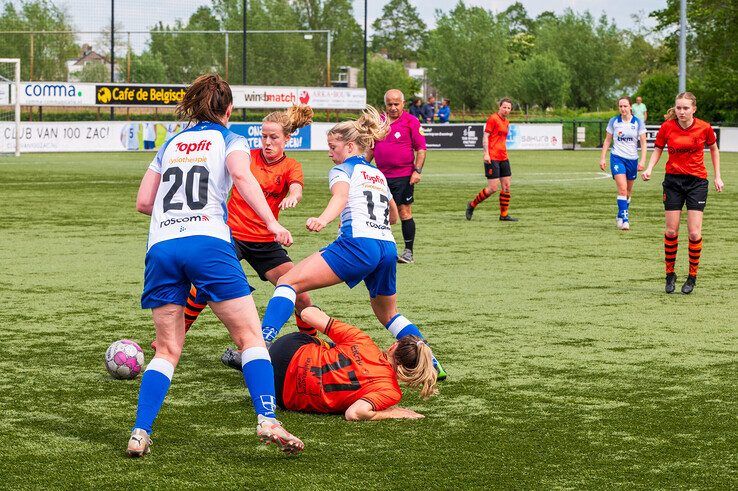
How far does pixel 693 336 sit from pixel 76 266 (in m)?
7.00

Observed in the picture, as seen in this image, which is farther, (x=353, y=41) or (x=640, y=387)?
A: (x=353, y=41)

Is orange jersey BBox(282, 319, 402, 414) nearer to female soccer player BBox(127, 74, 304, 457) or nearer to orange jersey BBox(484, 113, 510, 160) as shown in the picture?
female soccer player BBox(127, 74, 304, 457)

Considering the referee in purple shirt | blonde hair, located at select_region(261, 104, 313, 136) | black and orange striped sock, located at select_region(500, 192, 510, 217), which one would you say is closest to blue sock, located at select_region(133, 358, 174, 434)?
blonde hair, located at select_region(261, 104, 313, 136)

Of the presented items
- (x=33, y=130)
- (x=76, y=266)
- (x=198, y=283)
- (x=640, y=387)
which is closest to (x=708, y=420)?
(x=640, y=387)

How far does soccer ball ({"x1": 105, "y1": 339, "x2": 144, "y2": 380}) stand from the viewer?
7.29 m

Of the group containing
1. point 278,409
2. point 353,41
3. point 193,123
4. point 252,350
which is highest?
point 353,41

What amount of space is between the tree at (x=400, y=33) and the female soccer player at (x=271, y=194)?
154 m

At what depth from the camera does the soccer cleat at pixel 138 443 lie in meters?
5.51

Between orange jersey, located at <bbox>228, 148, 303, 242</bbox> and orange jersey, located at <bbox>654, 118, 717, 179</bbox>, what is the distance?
4734 mm

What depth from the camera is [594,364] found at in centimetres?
791

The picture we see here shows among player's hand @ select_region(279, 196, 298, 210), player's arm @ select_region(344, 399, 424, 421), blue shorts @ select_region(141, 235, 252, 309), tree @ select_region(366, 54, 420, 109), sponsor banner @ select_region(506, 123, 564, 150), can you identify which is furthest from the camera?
tree @ select_region(366, 54, 420, 109)

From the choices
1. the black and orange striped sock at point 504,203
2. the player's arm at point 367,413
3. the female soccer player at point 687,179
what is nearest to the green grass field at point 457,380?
the player's arm at point 367,413

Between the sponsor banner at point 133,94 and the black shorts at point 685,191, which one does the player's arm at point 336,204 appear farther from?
the sponsor banner at point 133,94

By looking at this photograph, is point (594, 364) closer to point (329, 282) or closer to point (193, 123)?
point (329, 282)
